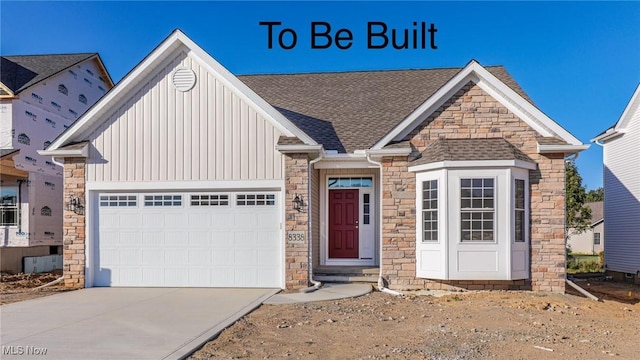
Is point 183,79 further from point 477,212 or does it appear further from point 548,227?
point 548,227

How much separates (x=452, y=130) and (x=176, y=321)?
23.0ft

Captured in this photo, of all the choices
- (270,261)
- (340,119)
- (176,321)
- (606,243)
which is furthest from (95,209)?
(606,243)

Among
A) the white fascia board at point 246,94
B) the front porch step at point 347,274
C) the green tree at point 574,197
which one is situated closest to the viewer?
the white fascia board at point 246,94

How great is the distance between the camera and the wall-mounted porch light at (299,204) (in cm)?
1078

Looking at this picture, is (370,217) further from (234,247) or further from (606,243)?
(606,243)

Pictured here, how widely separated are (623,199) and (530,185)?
7.17 metres

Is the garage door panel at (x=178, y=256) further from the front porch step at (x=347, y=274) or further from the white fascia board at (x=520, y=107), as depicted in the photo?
the white fascia board at (x=520, y=107)

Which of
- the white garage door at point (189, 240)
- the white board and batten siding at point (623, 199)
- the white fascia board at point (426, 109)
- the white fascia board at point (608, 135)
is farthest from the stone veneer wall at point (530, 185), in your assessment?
the white fascia board at point (608, 135)

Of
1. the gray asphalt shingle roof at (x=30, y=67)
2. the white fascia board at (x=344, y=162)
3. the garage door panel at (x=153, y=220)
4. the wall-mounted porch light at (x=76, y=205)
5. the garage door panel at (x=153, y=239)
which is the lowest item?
the garage door panel at (x=153, y=239)

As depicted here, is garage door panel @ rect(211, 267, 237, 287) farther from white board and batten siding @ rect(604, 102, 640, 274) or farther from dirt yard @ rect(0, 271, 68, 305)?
white board and batten siding @ rect(604, 102, 640, 274)

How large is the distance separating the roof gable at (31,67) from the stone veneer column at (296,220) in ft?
33.2

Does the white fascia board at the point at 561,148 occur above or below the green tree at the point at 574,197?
above

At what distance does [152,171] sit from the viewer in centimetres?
1132

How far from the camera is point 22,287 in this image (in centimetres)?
1198
